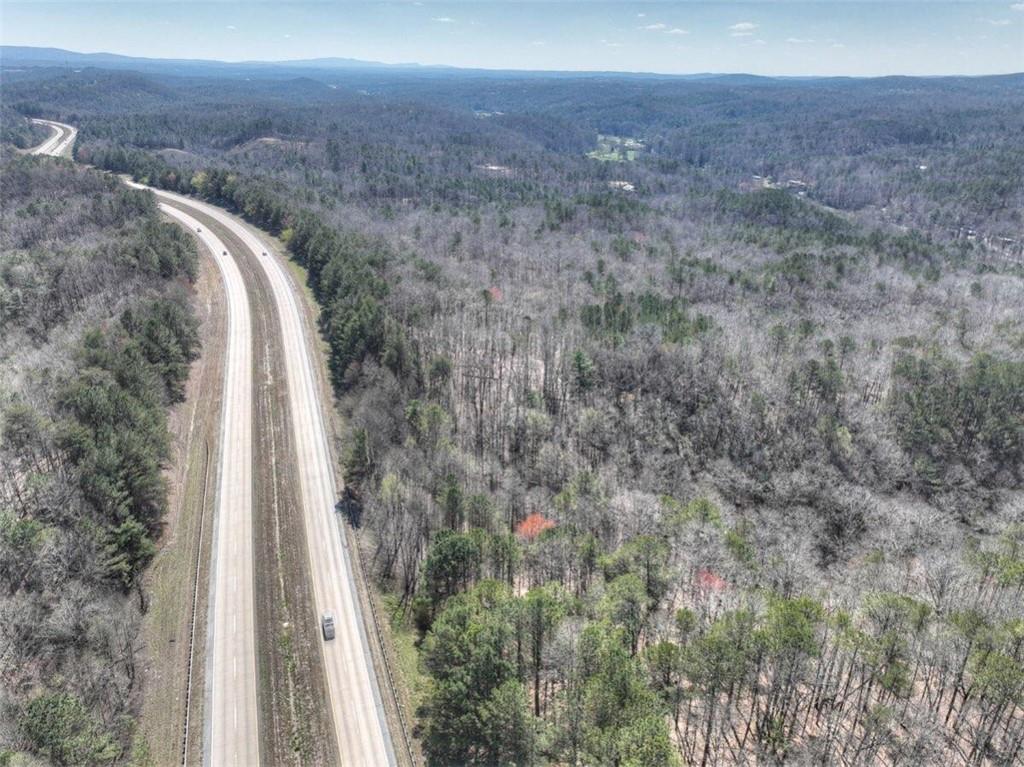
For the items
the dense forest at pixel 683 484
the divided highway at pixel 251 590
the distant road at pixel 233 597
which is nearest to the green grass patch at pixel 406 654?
the dense forest at pixel 683 484

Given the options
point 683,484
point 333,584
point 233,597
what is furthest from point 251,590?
point 683,484

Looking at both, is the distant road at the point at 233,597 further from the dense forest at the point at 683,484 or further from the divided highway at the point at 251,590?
the dense forest at the point at 683,484

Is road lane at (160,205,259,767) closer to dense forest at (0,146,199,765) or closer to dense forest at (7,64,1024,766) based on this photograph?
dense forest at (0,146,199,765)

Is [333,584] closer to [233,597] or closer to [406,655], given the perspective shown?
[233,597]

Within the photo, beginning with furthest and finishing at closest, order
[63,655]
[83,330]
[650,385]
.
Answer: [650,385], [83,330], [63,655]

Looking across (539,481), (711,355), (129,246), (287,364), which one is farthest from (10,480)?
(711,355)

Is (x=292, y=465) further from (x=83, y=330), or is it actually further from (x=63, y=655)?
(x=83, y=330)
